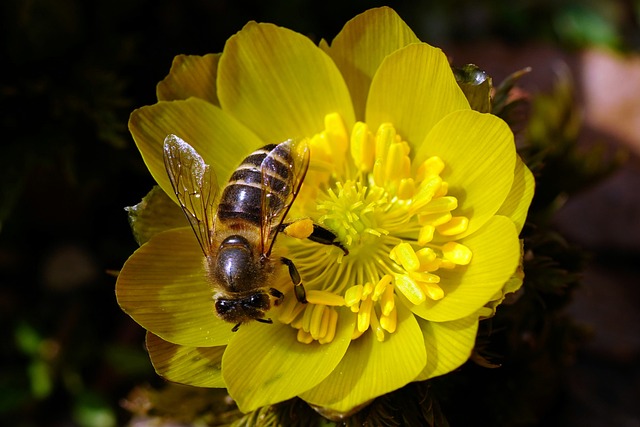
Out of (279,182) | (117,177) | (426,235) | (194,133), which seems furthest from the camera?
(117,177)

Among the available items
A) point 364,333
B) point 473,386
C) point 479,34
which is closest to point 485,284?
point 364,333

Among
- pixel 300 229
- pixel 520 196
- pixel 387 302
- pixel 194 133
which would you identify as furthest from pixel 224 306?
pixel 520 196

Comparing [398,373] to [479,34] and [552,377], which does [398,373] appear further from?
[479,34]

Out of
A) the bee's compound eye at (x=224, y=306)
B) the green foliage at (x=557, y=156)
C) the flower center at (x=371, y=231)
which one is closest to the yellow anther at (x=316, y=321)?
the flower center at (x=371, y=231)

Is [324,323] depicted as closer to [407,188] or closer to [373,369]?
[373,369]

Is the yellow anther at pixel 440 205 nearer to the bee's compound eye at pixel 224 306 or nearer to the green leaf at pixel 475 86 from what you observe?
the green leaf at pixel 475 86

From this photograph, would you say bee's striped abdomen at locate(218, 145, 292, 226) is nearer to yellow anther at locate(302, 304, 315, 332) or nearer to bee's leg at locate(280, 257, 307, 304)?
Answer: bee's leg at locate(280, 257, 307, 304)

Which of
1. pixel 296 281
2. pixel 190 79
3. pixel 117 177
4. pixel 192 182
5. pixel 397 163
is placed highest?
pixel 190 79
